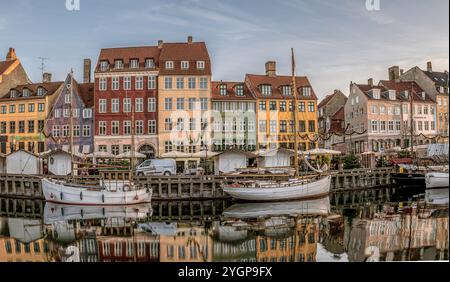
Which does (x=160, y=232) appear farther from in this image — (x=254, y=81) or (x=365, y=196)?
(x=254, y=81)

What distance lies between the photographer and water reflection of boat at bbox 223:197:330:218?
11.2 m

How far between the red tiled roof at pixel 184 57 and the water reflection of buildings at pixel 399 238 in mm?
12271

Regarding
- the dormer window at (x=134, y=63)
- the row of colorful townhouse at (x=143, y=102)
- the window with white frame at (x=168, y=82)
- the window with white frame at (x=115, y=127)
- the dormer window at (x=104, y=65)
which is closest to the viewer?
the row of colorful townhouse at (x=143, y=102)

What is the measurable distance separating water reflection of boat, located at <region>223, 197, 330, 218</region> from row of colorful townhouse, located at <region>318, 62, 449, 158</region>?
2955mm

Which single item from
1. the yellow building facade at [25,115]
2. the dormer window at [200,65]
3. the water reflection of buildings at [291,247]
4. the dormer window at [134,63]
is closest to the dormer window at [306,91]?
the dormer window at [200,65]

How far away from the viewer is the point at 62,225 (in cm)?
971

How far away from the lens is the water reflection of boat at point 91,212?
11.1m

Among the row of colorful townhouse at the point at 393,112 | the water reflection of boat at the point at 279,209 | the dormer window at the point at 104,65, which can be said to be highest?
the dormer window at the point at 104,65

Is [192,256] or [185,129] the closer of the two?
[192,256]

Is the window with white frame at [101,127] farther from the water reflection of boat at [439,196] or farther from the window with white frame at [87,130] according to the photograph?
the water reflection of boat at [439,196]

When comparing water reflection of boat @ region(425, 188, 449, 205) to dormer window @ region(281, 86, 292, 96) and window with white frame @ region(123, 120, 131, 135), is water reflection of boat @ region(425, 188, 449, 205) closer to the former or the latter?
dormer window @ region(281, 86, 292, 96)

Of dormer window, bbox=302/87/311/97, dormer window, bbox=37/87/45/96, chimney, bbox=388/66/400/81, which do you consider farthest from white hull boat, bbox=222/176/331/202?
dormer window, bbox=37/87/45/96
